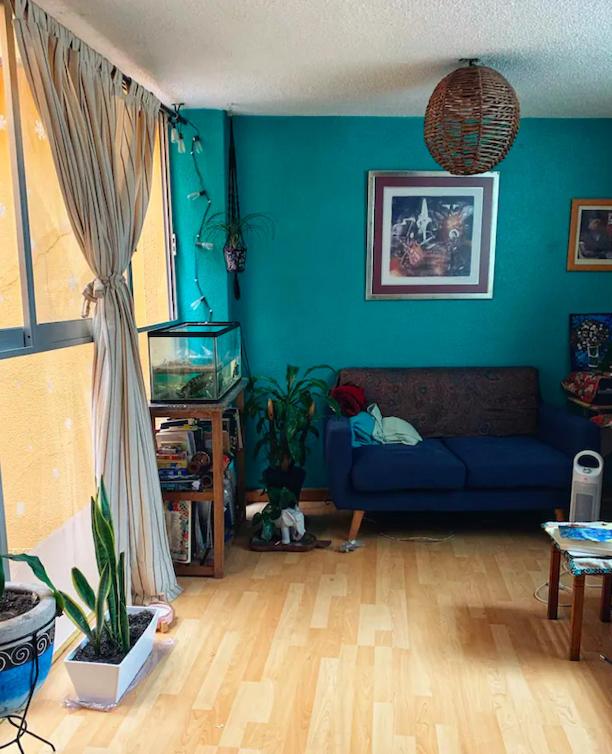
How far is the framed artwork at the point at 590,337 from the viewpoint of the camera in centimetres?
397

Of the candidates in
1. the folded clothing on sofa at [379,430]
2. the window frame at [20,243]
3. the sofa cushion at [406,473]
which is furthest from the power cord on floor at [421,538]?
the window frame at [20,243]

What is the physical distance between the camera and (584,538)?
2.43m

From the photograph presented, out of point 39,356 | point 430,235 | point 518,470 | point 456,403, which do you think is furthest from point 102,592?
point 430,235

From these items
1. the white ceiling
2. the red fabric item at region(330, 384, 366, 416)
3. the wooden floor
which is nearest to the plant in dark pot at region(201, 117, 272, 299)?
the white ceiling

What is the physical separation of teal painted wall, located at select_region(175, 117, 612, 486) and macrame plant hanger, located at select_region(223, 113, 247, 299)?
64 millimetres

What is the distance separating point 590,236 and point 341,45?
2186 millimetres

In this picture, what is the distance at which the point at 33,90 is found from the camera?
207 centimetres

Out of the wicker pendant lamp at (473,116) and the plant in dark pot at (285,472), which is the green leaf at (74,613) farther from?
the wicker pendant lamp at (473,116)

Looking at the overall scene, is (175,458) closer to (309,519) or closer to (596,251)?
(309,519)

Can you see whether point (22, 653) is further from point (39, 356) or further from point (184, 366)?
point (184, 366)

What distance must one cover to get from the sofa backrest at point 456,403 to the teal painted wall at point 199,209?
1.03m

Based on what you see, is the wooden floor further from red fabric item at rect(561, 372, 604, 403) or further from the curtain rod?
the curtain rod

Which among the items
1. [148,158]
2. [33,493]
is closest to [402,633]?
[33,493]

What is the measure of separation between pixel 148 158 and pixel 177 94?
1.89 ft
